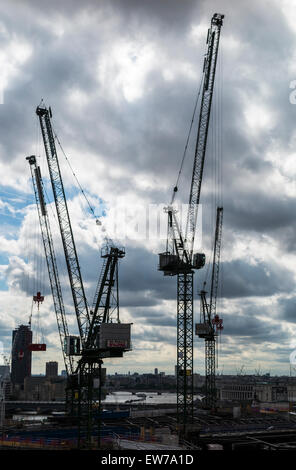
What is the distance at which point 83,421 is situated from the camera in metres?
126

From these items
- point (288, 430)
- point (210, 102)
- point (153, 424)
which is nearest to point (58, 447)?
point (153, 424)

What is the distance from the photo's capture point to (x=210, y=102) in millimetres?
128375

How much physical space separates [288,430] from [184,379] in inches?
1230

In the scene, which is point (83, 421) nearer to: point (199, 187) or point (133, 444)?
point (133, 444)
